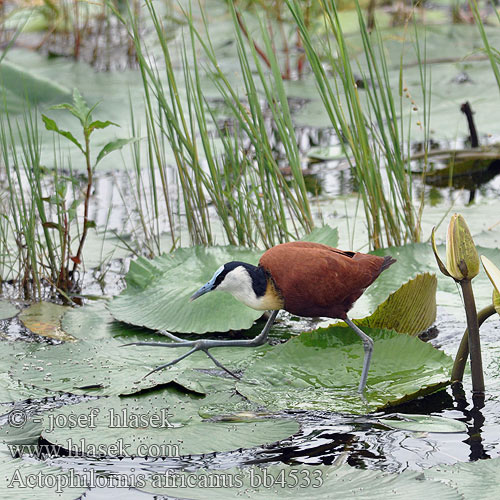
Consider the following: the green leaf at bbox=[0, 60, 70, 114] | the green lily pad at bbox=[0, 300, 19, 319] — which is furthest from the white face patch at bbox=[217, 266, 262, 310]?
the green leaf at bbox=[0, 60, 70, 114]

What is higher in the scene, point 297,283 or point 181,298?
point 297,283

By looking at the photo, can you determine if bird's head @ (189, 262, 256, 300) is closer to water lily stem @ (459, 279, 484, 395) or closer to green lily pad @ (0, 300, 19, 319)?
water lily stem @ (459, 279, 484, 395)

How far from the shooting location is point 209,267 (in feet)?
8.43

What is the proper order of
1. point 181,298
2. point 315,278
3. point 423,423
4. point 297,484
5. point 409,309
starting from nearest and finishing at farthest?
point 297,484 → point 423,423 → point 315,278 → point 409,309 → point 181,298

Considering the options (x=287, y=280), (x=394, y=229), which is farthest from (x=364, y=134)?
(x=287, y=280)

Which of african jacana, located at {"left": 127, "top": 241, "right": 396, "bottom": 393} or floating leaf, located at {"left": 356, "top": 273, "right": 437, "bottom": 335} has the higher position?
african jacana, located at {"left": 127, "top": 241, "right": 396, "bottom": 393}

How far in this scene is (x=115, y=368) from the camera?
2.16 m

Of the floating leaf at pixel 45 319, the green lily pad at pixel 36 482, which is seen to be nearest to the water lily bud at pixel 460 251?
the green lily pad at pixel 36 482

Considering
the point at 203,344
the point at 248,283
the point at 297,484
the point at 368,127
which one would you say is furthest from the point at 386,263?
the point at 297,484

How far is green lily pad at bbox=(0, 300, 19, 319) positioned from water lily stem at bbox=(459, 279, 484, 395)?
1494 mm

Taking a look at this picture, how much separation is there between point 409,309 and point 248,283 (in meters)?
0.57

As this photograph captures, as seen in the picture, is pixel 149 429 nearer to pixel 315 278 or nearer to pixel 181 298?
pixel 315 278

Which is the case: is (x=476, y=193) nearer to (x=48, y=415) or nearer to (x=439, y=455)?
(x=439, y=455)

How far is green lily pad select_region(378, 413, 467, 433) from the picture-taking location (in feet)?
6.19
